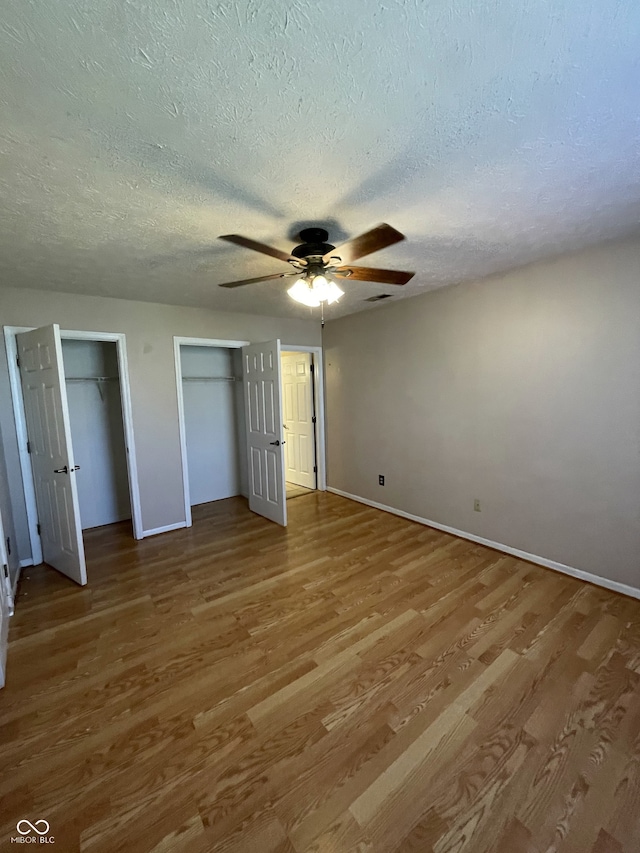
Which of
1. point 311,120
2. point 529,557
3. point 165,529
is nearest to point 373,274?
point 311,120

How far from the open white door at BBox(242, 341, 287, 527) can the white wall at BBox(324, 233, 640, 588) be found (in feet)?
4.07

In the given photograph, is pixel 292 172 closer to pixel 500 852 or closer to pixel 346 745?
pixel 346 745

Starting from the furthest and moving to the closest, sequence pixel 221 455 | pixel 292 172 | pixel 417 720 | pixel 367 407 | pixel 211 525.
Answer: pixel 221 455 → pixel 367 407 → pixel 211 525 → pixel 417 720 → pixel 292 172

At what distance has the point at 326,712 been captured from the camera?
1.70 metres

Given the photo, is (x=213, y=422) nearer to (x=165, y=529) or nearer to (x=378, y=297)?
(x=165, y=529)

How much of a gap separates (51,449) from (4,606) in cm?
116

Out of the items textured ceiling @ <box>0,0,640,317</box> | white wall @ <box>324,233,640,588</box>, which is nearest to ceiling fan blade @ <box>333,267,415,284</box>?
textured ceiling @ <box>0,0,640,317</box>

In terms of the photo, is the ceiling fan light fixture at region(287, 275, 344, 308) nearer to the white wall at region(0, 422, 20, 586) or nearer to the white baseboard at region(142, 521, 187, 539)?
the white wall at region(0, 422, 20, 586)

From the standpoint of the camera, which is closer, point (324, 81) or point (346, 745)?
point (324, 81)

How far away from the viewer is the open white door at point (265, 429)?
3.80m

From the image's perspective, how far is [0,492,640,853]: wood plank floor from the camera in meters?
1.27

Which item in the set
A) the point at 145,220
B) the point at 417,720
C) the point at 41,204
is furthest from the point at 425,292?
the point at 417,720

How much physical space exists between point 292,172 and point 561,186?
1300mm

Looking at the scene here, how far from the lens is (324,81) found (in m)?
1.08
